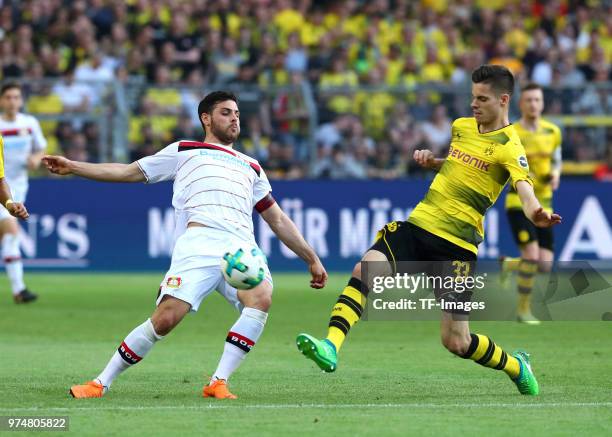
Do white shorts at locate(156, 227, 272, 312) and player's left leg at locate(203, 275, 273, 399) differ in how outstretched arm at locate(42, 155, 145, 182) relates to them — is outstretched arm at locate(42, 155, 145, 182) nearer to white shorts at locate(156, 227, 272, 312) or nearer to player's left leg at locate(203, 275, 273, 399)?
white shorts at locate(156, 227, 272, 312)

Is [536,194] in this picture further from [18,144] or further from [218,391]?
[218,391]

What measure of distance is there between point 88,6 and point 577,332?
13066mm

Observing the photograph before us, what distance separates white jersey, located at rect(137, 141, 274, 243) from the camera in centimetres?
869

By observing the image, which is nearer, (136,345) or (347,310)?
(136,345)

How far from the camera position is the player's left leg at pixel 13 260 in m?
16.3

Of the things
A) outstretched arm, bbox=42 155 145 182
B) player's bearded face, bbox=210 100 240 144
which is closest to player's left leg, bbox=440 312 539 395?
player's bearded face, bbox=210 100 240 144

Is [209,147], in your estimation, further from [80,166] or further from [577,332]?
[577,332]

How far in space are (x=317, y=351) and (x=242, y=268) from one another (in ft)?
2.54

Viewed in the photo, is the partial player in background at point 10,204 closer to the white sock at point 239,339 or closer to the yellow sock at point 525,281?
the white sock at point 239,339

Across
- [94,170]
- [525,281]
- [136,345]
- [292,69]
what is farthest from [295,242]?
[292,69]

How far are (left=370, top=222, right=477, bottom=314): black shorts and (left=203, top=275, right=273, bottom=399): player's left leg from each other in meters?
0.90

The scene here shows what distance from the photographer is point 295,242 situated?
350 inches

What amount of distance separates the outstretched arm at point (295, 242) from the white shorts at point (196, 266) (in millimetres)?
327

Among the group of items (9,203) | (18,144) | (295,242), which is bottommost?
(18,144)
